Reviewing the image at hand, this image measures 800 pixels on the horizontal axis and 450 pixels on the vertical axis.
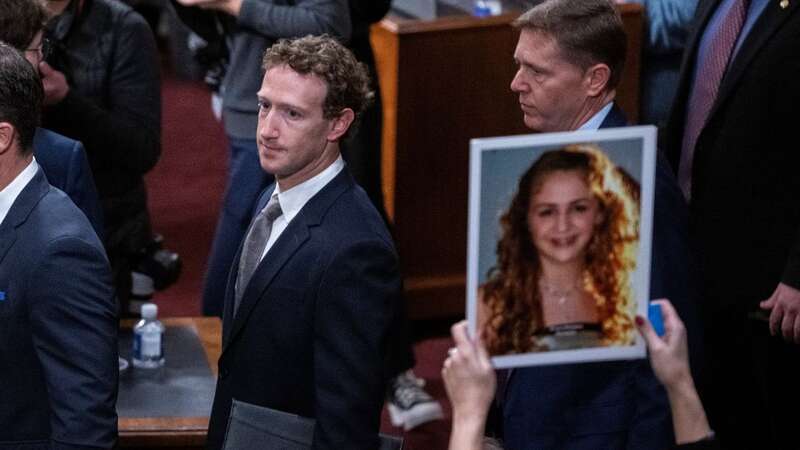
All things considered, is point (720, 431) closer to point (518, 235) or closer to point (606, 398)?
point (606, 398)

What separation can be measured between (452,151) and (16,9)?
96.3 inches

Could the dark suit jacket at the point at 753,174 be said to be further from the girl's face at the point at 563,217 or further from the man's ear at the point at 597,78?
the girl's face at the point at 563,217

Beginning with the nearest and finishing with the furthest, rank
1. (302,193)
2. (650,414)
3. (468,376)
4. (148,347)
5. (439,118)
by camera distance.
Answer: (468,376), (650,414), (302,193), (148,347), (439,118)

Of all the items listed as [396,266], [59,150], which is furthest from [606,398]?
[59,150]

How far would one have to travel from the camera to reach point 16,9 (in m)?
4.03

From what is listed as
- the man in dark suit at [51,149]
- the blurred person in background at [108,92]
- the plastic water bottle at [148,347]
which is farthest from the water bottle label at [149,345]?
the blurred person in background at [108,92]

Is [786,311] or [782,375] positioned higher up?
[786,311]

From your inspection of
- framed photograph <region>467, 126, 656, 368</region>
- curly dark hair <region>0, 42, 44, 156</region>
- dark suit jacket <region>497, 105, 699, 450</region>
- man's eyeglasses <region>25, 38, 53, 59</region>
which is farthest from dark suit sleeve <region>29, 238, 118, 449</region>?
man's eyeglasses <region>25, 38, 53, 59</region>

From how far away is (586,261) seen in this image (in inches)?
102

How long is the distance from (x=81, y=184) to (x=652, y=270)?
1.54 m

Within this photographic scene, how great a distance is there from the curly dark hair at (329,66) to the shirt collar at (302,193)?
131 mm

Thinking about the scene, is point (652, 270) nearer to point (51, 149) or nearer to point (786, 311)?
point (786, 311)

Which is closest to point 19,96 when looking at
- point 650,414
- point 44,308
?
point 44,308

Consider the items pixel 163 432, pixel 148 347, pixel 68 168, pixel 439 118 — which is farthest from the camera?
pixel 439 118
